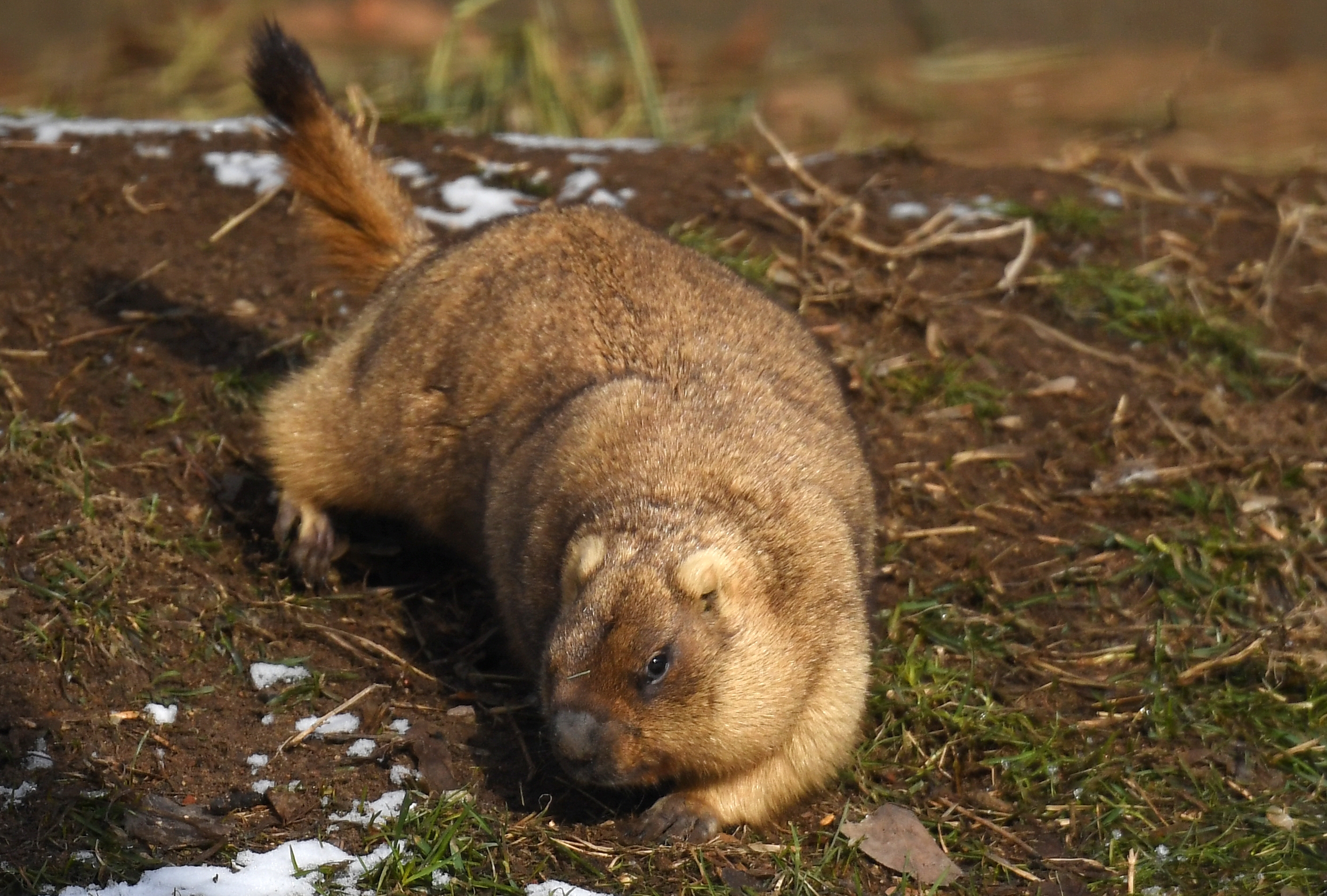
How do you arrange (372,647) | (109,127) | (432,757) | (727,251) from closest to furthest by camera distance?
1. (432,757)
2. (372,647)
3. (727,251)
4. (109,127)

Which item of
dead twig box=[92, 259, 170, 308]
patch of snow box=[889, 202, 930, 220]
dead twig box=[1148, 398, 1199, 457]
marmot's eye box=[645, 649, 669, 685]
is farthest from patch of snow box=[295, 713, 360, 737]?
patch of snow box=[889, 202, 930, 220]

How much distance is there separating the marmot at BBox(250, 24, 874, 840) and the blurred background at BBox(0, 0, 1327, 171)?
11.6ft

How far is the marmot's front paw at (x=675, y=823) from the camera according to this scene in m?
4.34

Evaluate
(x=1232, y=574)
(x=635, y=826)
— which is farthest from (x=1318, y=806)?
(x=635, y=826)

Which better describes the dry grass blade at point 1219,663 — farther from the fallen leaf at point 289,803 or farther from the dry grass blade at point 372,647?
the fallen leaf at point 289,803

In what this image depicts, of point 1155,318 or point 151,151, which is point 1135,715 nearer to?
point 1155,318

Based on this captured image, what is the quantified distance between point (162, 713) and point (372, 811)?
0.86 meters

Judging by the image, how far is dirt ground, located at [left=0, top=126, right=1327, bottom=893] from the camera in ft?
14.7

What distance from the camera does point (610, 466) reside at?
4641mm

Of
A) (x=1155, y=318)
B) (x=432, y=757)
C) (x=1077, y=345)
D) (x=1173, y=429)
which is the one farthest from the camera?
(x=1155, y=318)

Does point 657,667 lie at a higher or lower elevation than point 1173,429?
higher

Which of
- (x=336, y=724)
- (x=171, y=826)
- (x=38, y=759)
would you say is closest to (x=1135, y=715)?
(x=336, y=724)

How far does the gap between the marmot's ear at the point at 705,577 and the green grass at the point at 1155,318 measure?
149 inches

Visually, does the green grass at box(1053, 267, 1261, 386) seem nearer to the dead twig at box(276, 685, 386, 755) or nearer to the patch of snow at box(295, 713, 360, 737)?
the dead twig at box(276, 685, 386, 755)
